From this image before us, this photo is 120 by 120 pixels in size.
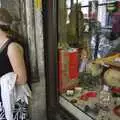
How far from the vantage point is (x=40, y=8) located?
7.40 ft

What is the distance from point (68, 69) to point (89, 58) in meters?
0.29

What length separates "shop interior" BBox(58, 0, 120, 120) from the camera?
207cm

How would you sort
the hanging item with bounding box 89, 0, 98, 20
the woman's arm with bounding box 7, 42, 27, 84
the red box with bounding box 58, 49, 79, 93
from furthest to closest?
1. the red box with bounding box 58, 49, 79, 93
2. the hanging item with bounding box 89, 0, 98, 20
3. the woman's arm with bounding box 7, 42, 27, 84

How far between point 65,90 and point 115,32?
833mm

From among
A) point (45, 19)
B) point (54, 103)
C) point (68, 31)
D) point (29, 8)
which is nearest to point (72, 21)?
point (68, 31)

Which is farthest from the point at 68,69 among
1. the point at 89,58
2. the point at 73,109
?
the point at 73,109

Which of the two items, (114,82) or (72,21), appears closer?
(114,82)

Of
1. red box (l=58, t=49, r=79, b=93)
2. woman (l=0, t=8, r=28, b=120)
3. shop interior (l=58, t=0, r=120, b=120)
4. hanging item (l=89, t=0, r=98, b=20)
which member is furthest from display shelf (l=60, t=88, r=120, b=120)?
hanging item (l=89, t=0, r=98, b=20)

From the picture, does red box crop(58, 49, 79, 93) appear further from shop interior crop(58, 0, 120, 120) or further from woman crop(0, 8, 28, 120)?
woman crop(0, 8, 28, 120)

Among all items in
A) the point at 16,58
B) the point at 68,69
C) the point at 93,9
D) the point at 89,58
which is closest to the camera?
the point at 16,58

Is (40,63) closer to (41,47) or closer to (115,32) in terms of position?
(41,47)

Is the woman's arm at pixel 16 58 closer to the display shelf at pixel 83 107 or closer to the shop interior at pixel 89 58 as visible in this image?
the shop interior at pixel 89 58

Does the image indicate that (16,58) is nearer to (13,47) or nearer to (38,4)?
(13,47)

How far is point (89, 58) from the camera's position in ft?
7.73
